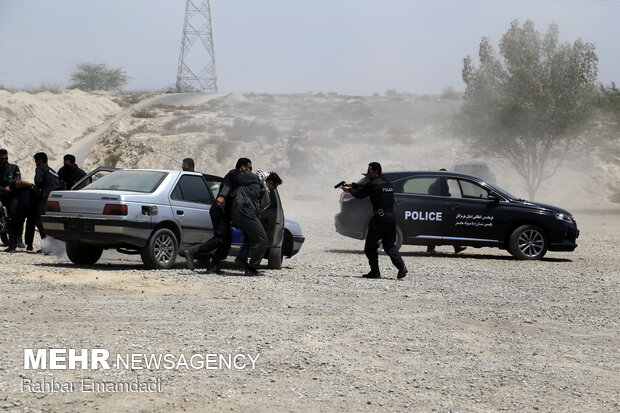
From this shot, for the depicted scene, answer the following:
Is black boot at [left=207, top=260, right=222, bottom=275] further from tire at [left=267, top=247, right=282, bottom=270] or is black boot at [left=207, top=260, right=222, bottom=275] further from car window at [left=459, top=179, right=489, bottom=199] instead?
car window at [left=459, top=179, right=489, bottom=199]

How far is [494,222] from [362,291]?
21.0 feet

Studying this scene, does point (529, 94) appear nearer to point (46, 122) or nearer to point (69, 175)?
point (69, 175)

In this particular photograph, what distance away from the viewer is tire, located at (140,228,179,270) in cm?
1246

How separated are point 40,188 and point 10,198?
754mm

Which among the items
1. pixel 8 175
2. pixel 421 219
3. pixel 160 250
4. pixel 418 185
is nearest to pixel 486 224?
pixel 421 219

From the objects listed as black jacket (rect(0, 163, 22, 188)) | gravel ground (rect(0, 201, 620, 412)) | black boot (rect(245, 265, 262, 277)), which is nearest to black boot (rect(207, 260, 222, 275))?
gravel ground (rect(0, 201, 620, 412))

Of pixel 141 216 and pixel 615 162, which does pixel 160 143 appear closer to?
pixel 615 162

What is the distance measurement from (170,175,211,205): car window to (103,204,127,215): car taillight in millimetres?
1008

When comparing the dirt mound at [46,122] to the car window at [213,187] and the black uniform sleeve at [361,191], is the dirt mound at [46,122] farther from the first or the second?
the black uniform sleeve at [361,191]

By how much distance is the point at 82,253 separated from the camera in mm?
13516

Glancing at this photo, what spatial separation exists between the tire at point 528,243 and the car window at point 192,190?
21.5ft
